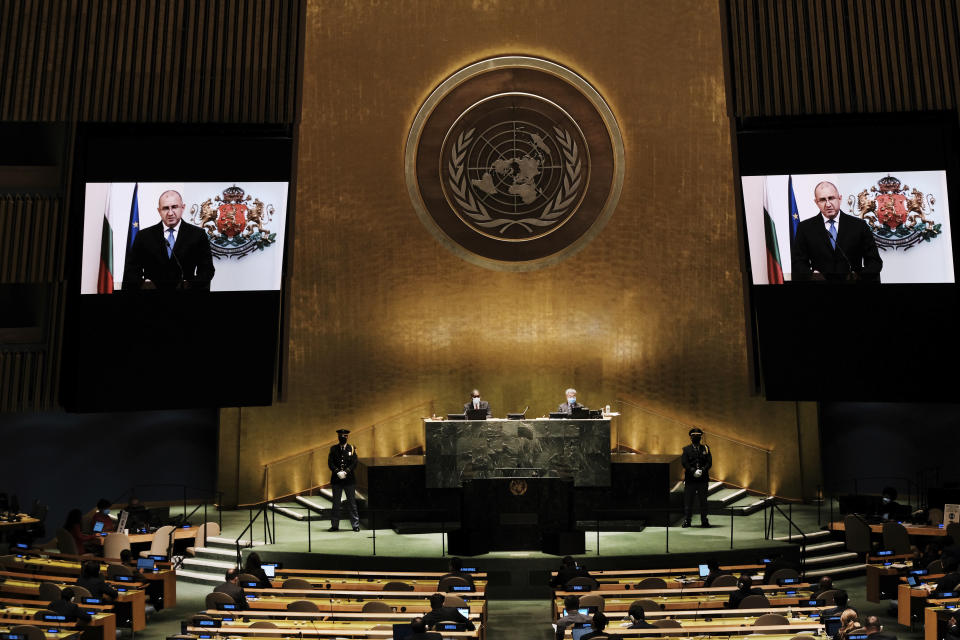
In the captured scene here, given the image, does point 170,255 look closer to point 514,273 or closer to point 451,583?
point 514,273

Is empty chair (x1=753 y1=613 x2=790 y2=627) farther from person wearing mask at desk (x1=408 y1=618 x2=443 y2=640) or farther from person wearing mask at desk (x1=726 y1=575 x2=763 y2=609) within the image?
person wearing mask at desk (x1=408 y1=618 x2=443 y2=640)

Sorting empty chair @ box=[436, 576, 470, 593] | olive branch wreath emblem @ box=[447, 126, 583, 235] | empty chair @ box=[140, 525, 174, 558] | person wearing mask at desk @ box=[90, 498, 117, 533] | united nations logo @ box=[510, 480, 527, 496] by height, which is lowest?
empty chair @ box=[436, 576, 470, 593]

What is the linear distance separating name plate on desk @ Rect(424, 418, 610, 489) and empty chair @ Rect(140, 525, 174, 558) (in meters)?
3.78

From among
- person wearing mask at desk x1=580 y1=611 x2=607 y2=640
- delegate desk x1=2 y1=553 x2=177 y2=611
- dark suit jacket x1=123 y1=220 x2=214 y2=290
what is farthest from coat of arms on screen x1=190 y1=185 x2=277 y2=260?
person wearing mask at desk x1=580 y1=611 x2=607 y2=640

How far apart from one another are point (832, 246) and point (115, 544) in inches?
413

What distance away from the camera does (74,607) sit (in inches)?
400

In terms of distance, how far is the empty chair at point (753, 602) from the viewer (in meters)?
10.6

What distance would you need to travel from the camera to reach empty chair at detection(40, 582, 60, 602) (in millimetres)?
11000

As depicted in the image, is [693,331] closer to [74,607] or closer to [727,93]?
[727,93]

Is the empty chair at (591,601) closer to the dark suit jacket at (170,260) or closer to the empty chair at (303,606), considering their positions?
the empty chair at (303,606)

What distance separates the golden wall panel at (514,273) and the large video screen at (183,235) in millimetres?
2351

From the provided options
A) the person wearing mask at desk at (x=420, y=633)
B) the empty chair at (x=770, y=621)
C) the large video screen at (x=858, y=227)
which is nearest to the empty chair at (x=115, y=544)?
the person wearing mask at desk at (x=420, y=633)

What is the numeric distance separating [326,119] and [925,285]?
9.64 meters

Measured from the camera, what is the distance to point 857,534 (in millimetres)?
14766
